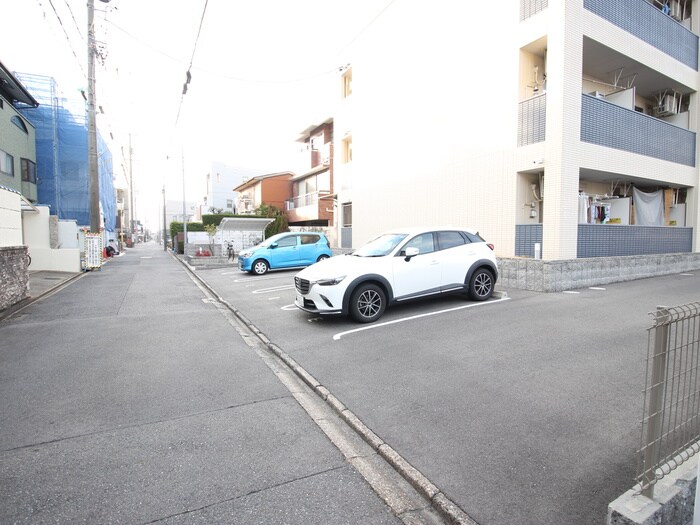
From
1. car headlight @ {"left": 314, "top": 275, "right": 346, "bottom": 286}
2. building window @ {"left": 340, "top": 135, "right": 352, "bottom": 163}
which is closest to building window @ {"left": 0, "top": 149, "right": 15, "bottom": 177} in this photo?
building window @ {"left": 340, "top": 135, "right": 352, "bottom": 163}

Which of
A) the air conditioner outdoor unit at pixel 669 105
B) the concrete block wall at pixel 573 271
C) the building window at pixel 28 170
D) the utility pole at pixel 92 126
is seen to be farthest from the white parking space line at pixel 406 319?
the building window at pixel 28 170

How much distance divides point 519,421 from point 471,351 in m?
1.94

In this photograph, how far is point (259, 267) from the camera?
15.5 m

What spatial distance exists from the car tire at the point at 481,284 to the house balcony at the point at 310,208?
55.9ft

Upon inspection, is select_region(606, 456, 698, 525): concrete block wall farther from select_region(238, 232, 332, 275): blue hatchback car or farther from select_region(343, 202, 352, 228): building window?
select_region(343, 202, 352, 228): building window

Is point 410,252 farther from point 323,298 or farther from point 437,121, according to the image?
point 437,121

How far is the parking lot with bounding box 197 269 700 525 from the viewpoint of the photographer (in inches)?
102

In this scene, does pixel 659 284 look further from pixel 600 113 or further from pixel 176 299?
pixel 176 299

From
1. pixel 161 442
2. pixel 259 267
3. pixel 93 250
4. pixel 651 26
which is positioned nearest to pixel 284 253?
pixel 259 267

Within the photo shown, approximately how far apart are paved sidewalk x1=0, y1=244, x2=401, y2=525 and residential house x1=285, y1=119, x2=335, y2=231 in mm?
19269

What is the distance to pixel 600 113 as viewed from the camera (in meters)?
10.0

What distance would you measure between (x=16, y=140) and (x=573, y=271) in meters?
24.8

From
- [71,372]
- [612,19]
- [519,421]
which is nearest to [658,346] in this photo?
[519,421]

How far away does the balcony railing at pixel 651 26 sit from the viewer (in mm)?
10047
